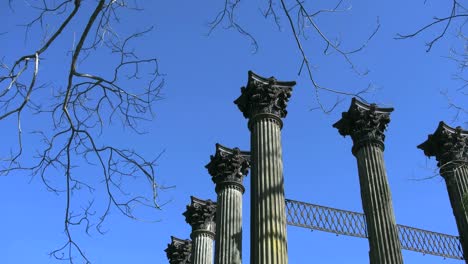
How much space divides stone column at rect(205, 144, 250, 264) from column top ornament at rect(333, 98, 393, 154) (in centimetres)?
334

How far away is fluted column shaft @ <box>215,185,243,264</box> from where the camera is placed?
1442 centimetres

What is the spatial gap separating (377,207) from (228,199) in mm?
4329

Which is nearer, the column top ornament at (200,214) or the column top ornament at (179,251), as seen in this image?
the column top ornament at (200,214)

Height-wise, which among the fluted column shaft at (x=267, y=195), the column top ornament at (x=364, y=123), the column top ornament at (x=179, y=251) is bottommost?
the fluted column shaft at (x=267, y=195)

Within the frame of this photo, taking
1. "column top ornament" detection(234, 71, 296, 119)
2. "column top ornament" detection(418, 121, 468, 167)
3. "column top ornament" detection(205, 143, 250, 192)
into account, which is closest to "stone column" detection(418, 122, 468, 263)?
"column top ornament" detection(418, 121, 468, 167)

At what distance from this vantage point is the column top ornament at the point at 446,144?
16844 mm

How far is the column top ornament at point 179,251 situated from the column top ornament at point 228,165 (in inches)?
236

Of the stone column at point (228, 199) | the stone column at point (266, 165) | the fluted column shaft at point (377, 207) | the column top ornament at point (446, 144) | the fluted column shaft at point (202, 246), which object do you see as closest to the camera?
the stone column at point (266, 165)

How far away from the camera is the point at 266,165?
13.7m

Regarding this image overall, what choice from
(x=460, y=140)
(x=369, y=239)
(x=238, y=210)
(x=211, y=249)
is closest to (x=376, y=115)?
(x=460, y=140)

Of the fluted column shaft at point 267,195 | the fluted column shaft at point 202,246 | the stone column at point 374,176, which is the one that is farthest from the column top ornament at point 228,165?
the stone column at point 374,176

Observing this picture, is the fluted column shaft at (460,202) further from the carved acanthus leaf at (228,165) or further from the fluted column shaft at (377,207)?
the carved acanthus leaf at (228,165)

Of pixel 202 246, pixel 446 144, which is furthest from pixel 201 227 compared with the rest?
pixel 446 144

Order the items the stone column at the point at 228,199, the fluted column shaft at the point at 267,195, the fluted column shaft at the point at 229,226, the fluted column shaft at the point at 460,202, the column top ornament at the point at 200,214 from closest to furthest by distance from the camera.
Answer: the fluted column shaft at the point at 267,195 < the fluted column shaft at the point at 229,226 < the stone column at the point at 228,199 < the fluted column shaft at the point at 460,202 < the column top ornament at the point at 200,214
